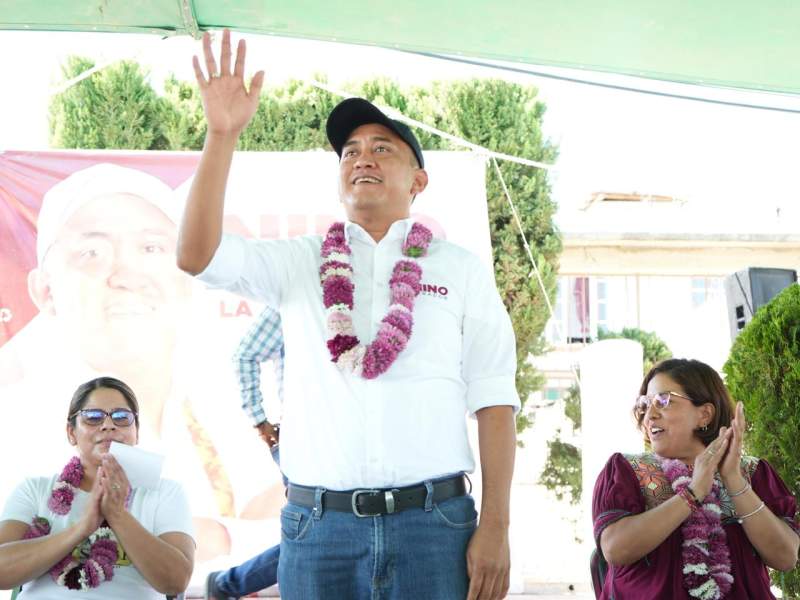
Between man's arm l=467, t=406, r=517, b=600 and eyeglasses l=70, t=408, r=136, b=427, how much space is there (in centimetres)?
149

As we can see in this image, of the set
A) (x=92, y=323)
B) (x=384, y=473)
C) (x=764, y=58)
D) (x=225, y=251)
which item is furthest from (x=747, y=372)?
(x=92, y=323)

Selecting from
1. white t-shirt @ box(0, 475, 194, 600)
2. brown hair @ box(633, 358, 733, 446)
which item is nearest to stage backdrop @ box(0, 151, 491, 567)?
white t-shirt @ box(0, 475, 194, 600)

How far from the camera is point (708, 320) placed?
1220cm

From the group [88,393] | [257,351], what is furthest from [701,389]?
[88,393]

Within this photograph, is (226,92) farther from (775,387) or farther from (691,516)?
(775,387)

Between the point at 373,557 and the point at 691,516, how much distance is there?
4.08 feet

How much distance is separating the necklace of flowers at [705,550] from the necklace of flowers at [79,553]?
1.71m

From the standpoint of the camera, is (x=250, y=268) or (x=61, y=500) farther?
(x=61, y=500)

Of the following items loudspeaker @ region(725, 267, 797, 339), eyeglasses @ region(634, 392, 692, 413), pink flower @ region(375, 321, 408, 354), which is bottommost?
eyeglasses @ region(634, 392, 692, 413)

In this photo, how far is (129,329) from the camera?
5.57m

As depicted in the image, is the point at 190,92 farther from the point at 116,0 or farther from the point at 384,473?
the point at 384,473

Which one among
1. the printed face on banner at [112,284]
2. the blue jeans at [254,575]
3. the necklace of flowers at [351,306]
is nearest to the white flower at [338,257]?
the necklace of flowers at [351,306]

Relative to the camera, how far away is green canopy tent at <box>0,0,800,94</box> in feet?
10.5

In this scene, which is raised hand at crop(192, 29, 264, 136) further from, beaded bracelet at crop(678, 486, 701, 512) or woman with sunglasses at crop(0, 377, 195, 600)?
beaded bracelet at crop(678, 486, 701, 512)
